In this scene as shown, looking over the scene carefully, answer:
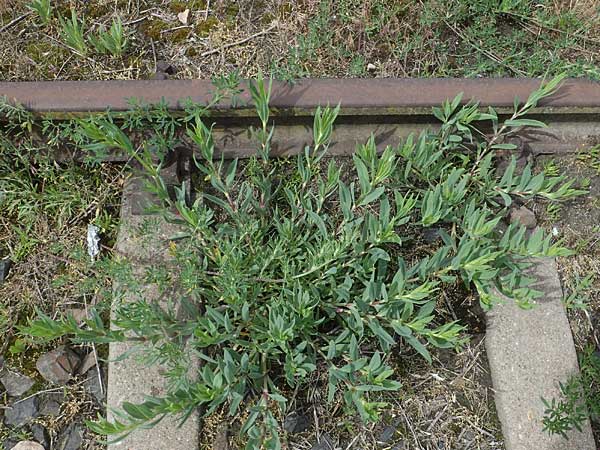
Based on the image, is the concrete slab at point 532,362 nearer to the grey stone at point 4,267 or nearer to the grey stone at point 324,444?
the grey stone at point 324,444

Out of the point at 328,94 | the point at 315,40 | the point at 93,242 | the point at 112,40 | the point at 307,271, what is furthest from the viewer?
the point at 315,40

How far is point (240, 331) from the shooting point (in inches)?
103

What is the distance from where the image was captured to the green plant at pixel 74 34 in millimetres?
3051

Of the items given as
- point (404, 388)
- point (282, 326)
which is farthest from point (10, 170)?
point (404, 388)

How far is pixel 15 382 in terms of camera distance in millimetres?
2766

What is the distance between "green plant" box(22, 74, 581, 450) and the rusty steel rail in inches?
4.5

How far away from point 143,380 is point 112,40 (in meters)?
1.77

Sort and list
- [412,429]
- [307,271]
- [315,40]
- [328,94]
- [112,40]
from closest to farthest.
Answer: [307,271] < [412,429] < [328,94] < [112,40] < [315,40]

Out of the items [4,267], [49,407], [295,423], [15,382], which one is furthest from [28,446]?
[295,423]

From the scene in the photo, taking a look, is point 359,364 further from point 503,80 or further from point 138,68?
point 138,68

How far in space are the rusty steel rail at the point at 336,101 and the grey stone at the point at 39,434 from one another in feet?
4.76

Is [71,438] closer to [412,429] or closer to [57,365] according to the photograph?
[57,365]

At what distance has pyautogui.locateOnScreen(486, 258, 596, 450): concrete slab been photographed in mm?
2754

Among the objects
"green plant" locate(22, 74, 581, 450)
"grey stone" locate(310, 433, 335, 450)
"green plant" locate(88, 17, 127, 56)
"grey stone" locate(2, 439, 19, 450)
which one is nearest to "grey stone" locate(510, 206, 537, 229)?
"green plant" locate(22, 74, 581, 450)
